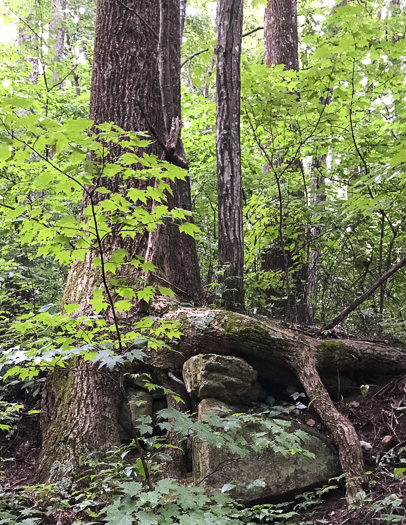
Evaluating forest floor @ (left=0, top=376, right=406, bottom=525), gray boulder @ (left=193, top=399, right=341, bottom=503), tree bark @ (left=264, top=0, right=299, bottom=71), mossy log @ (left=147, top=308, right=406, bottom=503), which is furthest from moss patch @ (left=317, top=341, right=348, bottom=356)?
tree bark @ (left=264, top=0, right=299, bottom=71)

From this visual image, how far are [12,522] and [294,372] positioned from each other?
7.39 feet

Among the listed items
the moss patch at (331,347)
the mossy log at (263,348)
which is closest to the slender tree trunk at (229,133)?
the mossy log at (263,348)

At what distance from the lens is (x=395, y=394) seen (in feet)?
11.7

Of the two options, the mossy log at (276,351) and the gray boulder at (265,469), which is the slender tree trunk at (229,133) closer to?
the mossy log at (276,351)

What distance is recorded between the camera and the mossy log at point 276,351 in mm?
3441

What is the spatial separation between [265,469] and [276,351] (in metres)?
0.91

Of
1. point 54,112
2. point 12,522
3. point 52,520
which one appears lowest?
point 52,520

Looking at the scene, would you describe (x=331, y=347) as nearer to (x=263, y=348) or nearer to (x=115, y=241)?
(x=263, y=348)

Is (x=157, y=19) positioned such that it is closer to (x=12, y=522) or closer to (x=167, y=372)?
(x=167, y=372)

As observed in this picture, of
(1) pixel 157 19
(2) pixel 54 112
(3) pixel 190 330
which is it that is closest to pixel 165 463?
(3) pixel 190 330

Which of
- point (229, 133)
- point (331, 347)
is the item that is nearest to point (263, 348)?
point (331, 347)

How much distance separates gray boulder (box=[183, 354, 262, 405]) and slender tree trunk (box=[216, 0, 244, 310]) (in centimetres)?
142

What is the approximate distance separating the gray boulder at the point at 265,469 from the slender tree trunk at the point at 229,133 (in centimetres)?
204

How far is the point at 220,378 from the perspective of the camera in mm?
3348
